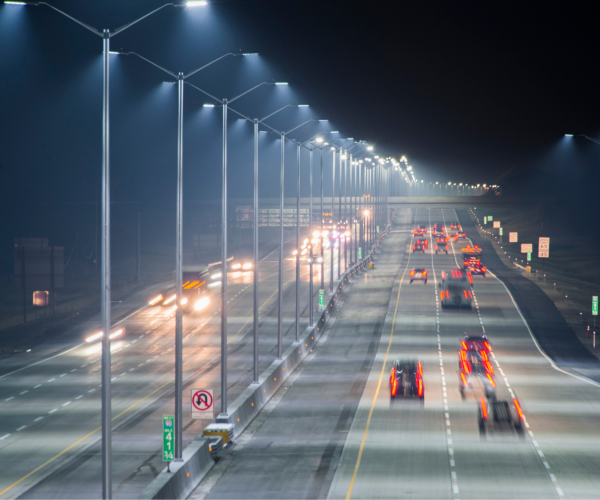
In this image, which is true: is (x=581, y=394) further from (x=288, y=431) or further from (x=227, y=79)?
(x=227, y=79)

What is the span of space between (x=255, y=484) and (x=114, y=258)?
97.8 m

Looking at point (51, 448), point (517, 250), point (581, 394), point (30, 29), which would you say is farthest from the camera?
point (517, 250)

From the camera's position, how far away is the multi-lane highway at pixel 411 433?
71.7 ft

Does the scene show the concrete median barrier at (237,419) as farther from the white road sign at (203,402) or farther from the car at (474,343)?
the car at (474,343)

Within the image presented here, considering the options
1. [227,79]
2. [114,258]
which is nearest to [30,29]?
[227,79]

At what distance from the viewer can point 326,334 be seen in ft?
181

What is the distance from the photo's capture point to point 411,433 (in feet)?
92.9

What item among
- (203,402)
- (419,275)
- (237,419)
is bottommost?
(237,419)

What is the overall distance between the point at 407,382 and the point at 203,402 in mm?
15119

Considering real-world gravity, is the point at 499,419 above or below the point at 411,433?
above

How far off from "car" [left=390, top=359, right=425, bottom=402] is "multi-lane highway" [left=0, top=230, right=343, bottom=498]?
757 cm

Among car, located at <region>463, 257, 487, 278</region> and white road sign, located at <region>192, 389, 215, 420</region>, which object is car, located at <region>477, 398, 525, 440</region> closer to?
white road sign, located at <region>192, 389, 215, 420</region>

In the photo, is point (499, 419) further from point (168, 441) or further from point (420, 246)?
point (420, 246)

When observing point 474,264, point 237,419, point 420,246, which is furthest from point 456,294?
point 420,246
